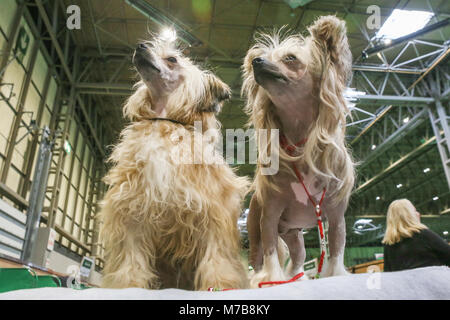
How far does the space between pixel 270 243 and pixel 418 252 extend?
54 cm

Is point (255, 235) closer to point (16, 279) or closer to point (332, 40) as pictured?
point (332, 40)

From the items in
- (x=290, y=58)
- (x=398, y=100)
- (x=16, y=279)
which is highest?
(x=398, y=100)

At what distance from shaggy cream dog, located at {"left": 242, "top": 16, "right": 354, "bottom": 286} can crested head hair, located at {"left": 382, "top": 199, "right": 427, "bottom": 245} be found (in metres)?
0.35

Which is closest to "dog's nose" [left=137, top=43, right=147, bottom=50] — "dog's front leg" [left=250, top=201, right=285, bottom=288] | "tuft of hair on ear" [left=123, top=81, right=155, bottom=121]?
"tuft of hair on ear" [left=123, top=81, right=155, bottom=121]

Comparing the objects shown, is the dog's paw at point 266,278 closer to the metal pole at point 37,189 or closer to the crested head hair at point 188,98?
the crested head hair at point 188,98

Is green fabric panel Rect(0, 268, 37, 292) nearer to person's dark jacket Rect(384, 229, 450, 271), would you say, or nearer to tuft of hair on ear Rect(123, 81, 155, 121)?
tuft of hair on ear Rect(123, 81, 155, 121)

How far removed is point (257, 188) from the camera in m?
1.13

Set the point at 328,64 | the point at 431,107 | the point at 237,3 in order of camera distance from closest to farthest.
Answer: the point at 328,64 < the point at 431,107 < the point at 237,3

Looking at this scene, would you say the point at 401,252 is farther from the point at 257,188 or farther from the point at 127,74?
the point at 127,74

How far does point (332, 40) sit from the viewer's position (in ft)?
3.39

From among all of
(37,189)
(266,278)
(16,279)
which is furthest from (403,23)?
(37,189)
